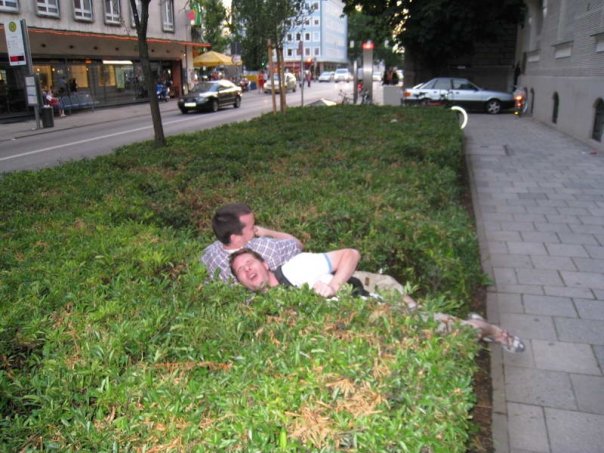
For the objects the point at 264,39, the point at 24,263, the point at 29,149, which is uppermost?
the point at 264,39

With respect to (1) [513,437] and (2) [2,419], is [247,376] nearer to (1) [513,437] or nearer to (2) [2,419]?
(2) [2,419]

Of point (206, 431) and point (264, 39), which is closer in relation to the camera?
point (206, 431)

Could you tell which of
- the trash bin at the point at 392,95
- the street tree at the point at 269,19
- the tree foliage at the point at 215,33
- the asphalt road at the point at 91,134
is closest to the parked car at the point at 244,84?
the tree foliage at the point at 215,33

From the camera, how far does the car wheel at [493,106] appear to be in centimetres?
2467

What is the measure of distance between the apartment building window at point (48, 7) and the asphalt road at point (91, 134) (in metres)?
5.11

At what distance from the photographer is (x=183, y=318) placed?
8.76 feet

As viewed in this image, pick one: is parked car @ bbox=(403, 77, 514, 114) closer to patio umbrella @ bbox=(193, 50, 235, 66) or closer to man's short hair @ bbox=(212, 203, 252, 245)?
man's short hair @ bbox=(212, 203, 252, 245)

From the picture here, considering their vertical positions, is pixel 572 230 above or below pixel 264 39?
below

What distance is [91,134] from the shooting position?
21062mm

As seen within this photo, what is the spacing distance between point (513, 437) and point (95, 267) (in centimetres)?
266

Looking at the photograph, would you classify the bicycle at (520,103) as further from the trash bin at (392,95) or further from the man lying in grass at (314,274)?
the man lying in grass at (314,274)

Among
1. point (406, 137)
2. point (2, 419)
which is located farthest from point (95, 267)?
point (406, 137)

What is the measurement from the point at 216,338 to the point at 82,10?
3348 centimetres

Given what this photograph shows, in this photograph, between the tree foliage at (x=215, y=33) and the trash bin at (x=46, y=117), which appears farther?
the tree foliage at (x=215, y=33)
